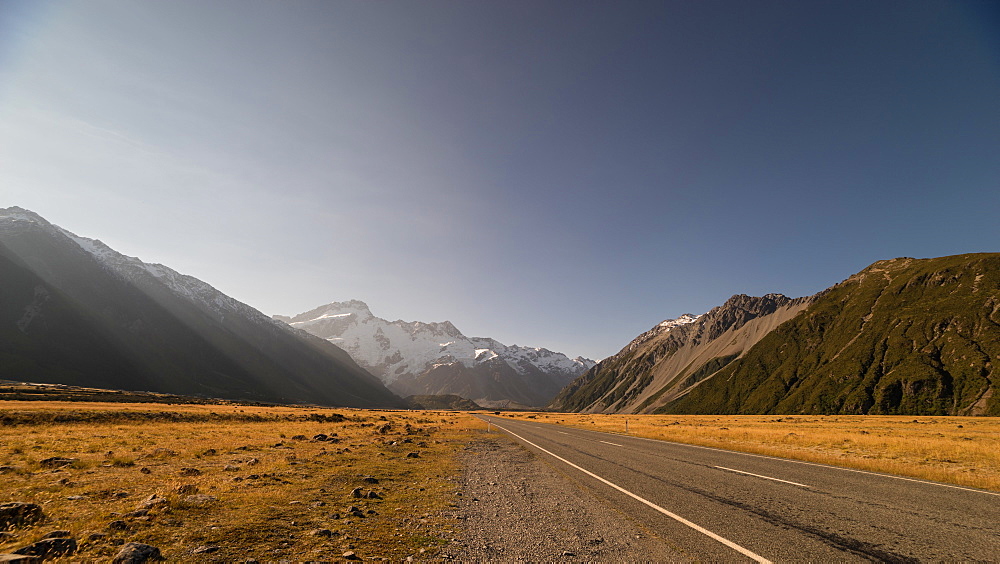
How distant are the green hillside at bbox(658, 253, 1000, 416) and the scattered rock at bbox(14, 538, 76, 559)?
170m

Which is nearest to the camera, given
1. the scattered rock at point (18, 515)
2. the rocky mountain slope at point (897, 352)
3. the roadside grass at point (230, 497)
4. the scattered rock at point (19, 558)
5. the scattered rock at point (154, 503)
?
the scattered rock at point (19, 558)

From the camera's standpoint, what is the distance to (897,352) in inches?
5595

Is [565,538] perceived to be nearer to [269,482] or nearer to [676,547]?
[676,547]

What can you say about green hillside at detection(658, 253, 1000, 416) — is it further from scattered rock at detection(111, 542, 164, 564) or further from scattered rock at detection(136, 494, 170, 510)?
scattered rock at detection(136, 494, 170, 510)

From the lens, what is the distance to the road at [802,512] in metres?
6.57

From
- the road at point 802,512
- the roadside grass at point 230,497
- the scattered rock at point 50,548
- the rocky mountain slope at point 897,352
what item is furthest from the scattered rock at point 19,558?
the rocky mountain slope at point 897,352

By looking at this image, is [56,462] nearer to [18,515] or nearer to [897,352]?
[18,515]

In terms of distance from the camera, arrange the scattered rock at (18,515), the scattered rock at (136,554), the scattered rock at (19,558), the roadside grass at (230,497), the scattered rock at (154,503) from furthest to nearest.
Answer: the scattered rock at (154,503), the scattered rock at (18,515), the roadside grass at (230,497), the scattered rock at (136,554), the scattered rock at (19,558)

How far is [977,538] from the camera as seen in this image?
23.7ft

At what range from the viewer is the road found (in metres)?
6.57

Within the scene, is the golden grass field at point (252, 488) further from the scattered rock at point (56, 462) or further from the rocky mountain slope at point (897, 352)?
the rocky mountain slope at point (897, 352)

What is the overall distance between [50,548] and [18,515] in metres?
2.64

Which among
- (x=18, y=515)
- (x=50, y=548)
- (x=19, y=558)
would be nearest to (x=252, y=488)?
(x=18, y=515)

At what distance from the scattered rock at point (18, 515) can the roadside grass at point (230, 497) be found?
336 mm
